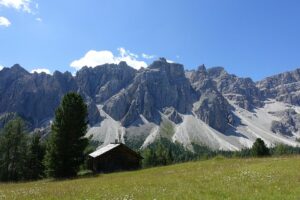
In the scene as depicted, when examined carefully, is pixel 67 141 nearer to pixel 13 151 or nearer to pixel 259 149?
pixel 13 151

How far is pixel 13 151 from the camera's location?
84500 millimetres

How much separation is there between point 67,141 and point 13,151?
35.6 metres

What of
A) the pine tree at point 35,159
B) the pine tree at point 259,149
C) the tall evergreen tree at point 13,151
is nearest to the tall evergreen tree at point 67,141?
the tall evergreen tree at point 13,151

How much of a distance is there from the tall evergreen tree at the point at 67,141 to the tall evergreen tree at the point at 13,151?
30.3 meters

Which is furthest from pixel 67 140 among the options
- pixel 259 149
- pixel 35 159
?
pixel 259 149

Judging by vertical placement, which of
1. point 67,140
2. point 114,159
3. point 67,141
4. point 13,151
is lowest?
point 114,159

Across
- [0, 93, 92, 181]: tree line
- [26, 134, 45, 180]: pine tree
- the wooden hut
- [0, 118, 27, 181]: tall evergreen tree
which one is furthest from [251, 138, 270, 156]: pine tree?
[0, 93, 92, 181]: tree line

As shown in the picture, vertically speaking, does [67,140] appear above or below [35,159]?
above

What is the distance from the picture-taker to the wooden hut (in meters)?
73.4

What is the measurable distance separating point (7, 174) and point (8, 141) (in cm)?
800

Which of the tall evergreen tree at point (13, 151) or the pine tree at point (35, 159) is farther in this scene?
the pine tree at point (35, 159)

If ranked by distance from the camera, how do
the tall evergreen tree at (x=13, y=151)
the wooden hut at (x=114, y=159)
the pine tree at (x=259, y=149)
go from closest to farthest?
the wooden hut at (x=114, y=159), the tall evergreen tree at (x=13, y=151), the pine tree at (x=259, y=149)

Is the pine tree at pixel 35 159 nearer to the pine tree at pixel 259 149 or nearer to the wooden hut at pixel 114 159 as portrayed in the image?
the wooden hut at pixel 114 159

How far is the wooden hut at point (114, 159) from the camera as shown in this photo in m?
73.4
